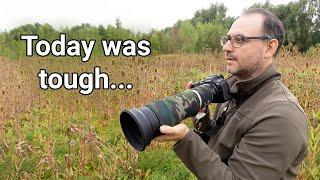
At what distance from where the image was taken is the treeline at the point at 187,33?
43.9 ft

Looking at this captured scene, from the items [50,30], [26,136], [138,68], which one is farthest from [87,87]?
[50,30]

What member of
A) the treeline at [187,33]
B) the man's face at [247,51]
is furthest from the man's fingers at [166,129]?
the treeline at [187,33]

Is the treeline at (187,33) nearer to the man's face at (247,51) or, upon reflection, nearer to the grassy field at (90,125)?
the grassy field at (90,125)

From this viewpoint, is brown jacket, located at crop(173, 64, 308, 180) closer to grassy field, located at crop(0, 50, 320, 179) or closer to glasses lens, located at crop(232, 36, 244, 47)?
glasses lens, located at crop(232, 36, 244, 47)

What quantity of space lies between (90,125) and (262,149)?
9.31ft

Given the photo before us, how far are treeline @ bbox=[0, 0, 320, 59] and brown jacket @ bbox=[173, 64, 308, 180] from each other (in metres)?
9.56

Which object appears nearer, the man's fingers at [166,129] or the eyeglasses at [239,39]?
the man's fingers at [166,129]

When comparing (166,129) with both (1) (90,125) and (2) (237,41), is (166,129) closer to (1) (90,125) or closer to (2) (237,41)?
(2) (237,41)

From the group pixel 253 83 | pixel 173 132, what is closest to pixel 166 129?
pixel 173 132

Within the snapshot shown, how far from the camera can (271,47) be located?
1671 mm

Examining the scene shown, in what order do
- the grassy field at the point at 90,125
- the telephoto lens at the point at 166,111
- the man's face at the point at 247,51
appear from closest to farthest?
the telephoto lens at the point at 166,111 → the man's face at the point at 247,51 → the grassy field at the point at 90,125

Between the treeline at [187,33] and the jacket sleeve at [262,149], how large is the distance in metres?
9.68

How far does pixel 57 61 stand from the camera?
8.15 metres

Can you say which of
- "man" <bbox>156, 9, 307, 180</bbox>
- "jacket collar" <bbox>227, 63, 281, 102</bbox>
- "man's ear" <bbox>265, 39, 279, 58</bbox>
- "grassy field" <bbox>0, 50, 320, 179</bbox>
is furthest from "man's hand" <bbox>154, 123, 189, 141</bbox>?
"grassy field" <bbox>0, 50, 320, 179</bbox>
